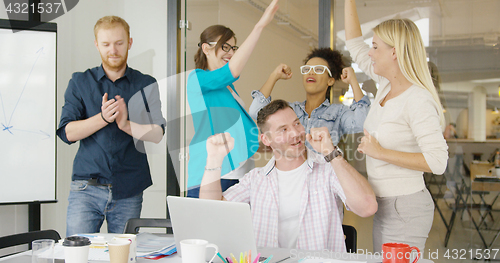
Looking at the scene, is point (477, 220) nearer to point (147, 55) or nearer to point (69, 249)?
point (69, 249)

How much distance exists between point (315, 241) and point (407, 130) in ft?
2.49

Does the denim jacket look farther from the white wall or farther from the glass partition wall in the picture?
the white wall

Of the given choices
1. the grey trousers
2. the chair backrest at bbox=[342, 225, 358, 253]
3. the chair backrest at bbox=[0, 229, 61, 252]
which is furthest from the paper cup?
the grey trousers

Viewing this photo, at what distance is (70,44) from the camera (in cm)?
339

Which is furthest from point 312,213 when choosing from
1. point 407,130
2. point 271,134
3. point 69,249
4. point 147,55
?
point 147,55

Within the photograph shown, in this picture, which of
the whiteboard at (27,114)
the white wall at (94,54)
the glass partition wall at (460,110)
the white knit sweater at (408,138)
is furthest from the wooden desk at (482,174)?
the whiteboard at (27,114)

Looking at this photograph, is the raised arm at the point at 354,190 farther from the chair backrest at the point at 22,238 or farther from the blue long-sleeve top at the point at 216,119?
the chair backrest at the point at 22,238

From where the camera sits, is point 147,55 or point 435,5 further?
point 147,55

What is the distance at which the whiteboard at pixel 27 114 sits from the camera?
298 cm

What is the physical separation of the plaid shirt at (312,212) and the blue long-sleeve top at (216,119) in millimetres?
Result: 689

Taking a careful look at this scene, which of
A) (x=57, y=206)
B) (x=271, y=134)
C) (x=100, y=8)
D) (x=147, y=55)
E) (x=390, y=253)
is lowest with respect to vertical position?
(x=57, y=206)

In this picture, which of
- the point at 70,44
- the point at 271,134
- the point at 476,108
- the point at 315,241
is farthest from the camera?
the point at 70,44

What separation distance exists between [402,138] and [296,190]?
631mm

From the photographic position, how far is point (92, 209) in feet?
8.62
